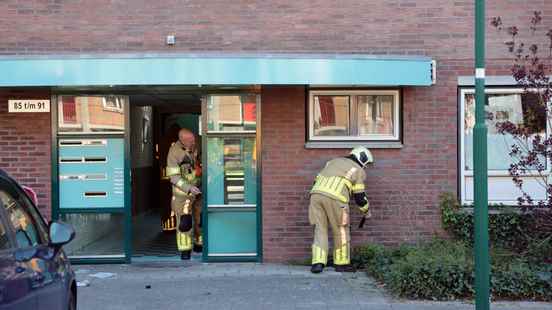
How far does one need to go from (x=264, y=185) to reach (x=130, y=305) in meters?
2.91

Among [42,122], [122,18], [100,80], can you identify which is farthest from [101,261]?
[122,18]

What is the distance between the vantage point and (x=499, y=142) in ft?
33.8

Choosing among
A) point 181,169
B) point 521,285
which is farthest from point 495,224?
point 181,169

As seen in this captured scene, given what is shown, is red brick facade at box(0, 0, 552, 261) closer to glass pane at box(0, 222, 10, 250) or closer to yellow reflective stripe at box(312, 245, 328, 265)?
yellow reflective stripe at box(312, 245, 328, 265)

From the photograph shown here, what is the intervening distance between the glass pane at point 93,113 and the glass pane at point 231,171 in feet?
4.50

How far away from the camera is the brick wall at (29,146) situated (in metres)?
10.1

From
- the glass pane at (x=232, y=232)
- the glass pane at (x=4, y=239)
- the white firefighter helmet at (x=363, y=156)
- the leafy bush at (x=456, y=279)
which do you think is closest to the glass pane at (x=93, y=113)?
the glass pane at (x=232, y=232)

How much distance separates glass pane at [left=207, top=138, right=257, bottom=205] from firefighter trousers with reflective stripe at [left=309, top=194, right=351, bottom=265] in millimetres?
1216

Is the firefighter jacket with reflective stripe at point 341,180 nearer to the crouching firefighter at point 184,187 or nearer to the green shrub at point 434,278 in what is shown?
the green shrub at point 434,278

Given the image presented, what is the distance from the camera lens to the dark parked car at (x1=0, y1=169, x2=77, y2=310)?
423 cm

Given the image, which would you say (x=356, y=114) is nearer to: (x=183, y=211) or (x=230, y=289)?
(x=183, y=211)

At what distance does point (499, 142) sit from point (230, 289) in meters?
4.49

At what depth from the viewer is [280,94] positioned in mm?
10086

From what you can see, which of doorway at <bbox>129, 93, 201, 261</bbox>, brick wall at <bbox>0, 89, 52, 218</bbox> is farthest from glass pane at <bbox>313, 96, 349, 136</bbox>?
brick wall at <bbox>0, 89, 52, 218</bbox>
